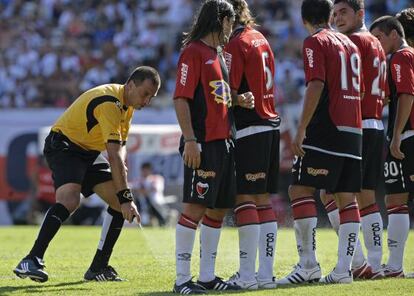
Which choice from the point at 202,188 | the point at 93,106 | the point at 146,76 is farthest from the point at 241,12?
the point at 202,188

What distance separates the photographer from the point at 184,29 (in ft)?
84.6

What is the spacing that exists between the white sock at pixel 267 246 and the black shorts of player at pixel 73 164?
1663 mm

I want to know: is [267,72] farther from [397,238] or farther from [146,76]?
[397,238]

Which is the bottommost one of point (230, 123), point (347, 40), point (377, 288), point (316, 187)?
point (377, 288)

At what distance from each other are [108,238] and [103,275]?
36 cm

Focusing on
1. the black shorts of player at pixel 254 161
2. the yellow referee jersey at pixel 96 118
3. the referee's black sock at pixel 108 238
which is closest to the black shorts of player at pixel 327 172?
the black shorts of player at pixel 254 161

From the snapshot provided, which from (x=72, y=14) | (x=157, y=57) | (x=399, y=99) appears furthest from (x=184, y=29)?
(x=399, y=99)

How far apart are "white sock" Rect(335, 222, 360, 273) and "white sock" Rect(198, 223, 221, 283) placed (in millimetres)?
1126

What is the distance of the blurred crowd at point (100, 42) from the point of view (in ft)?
80.3

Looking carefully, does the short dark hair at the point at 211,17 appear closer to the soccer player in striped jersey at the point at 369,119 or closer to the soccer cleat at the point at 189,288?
the soccer player in striped jersey at the point at 369,119

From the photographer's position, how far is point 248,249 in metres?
8.06

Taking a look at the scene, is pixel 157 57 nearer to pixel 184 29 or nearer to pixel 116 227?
pixel 184 29

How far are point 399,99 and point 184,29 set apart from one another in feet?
55.9

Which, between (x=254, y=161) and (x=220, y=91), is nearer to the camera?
(x=220, y=91)
